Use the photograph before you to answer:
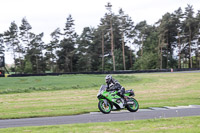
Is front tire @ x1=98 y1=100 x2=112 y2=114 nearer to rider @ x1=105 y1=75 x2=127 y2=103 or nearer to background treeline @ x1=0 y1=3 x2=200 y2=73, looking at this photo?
rider @ x1=105 y1=75 x2=127 y2=103

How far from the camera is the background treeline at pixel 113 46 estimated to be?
71.3 m

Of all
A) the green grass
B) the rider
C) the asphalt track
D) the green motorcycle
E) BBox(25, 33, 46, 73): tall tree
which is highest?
BBox(25, 33, 46, 73): tall tree

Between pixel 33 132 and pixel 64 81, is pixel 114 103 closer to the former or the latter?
pixel 33 132

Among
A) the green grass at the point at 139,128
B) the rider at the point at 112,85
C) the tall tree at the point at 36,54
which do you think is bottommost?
the green grass at the point at 139,128

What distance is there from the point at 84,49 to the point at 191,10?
1203 inches

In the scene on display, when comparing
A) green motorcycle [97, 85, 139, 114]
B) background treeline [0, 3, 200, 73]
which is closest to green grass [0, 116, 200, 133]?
green motorcycle [97, 85, 139, 114]

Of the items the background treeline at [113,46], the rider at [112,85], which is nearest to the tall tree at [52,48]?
the background treeline at [113,46]

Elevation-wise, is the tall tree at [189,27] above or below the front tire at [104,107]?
above

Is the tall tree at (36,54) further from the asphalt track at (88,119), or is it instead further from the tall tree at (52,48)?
the asphalt track at (88,119)

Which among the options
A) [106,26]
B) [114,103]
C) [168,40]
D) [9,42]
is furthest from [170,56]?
[114,103]

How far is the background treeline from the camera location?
71.3 m

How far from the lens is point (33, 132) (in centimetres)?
806

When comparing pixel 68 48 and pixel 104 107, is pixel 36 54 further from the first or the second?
pixel 104 107

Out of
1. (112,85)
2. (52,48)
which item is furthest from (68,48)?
(112,85)
